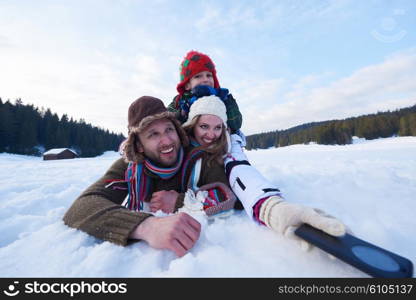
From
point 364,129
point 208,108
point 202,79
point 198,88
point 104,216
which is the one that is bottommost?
point 104,216

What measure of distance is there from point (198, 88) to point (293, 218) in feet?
8.42

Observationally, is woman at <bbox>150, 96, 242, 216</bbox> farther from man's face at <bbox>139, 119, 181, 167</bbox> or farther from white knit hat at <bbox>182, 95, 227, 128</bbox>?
man's face at <bbox>139, 119, 181, 167</bbox>

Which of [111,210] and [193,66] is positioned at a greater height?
[193,66]

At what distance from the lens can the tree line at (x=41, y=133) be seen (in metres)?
31.9

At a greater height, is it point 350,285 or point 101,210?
point 101,210

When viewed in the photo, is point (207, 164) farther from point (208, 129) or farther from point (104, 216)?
point (104, 216)

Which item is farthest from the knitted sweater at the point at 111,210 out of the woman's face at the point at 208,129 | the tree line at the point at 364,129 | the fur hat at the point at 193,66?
the tree line at the point at 364,129

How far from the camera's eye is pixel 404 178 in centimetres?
288

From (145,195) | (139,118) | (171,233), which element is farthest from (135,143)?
(171,233)

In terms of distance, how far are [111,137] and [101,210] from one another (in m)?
58.7

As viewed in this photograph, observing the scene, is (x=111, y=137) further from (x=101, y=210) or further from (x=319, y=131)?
(x=101, y=210)

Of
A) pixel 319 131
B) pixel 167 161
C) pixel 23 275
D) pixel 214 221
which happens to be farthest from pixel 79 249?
pixel 319 131

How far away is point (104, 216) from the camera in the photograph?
144 centimetres

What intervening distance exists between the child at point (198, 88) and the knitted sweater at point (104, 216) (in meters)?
1.63
